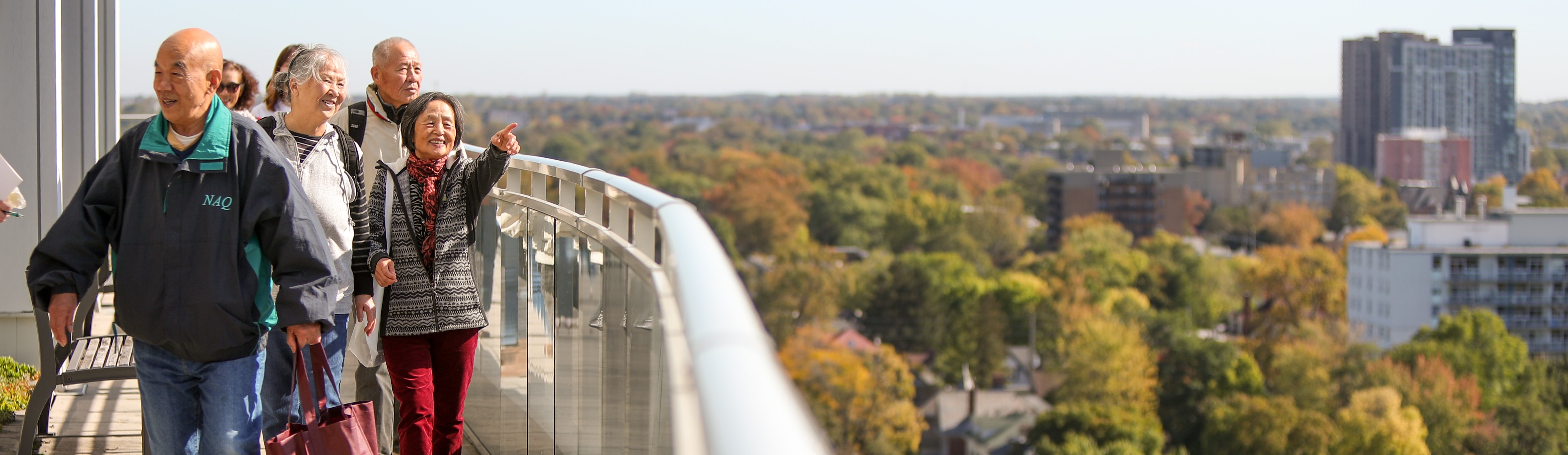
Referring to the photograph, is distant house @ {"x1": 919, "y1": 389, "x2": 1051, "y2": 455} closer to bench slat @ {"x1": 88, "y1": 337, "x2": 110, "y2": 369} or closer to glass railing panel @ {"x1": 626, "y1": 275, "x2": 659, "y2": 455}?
bench slat @ {"x1": 88, "y1": 337, "x2": 110, "y2": 369}

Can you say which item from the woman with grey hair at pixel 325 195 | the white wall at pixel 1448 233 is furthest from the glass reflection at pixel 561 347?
the white wall at pixel 1448 233

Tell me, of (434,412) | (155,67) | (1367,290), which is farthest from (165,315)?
(1367,290)

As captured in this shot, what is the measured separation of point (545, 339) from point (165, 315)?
1.48 metres

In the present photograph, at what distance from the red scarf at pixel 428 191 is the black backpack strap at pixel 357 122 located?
1.24 ft

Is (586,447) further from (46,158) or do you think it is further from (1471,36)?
(1471,36)

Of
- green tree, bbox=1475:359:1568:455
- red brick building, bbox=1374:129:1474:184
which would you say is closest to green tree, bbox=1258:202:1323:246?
red brick building, bbox=1374:129:1474:184

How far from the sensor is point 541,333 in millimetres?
3928

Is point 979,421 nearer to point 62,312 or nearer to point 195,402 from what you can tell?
point 195,402

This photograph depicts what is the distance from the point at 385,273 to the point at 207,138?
0.75 meters

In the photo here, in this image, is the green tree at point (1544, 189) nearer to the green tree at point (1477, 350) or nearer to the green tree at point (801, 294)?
the green tree at point (1477, 350)

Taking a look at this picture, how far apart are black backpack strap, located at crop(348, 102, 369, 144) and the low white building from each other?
8378cm

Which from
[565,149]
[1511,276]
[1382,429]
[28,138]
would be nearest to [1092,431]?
[1382,429]

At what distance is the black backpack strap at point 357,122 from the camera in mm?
3639

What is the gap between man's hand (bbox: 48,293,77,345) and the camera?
2473 mm
